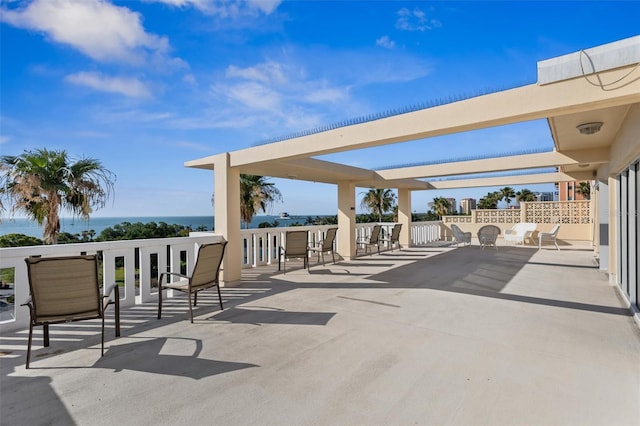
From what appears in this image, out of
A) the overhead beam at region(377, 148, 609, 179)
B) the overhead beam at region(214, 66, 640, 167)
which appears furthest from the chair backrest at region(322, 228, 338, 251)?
the overhead beam at region(214, 66, 640, 167)

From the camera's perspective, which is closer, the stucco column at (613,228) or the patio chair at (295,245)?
the stucco column at (613,228)

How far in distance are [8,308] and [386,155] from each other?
914 cm

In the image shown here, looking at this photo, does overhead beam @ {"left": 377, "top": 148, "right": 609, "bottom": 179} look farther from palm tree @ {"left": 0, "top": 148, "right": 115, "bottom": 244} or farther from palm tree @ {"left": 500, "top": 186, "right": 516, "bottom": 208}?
palm tree @ {"left": 500, "top": 186, "right": 516, "bottom": 208}

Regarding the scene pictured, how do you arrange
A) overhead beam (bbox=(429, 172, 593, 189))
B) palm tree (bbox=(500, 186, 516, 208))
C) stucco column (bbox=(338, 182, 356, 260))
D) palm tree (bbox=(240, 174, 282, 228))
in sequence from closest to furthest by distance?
stucco column (bbox=(338, 182, 356, 260)), overhead beam (bbox=(429, 172, 593, 189)), palm tree (bbox=(240, 174, 282, 228)), palm tree (bbox=(500, 186, 516, 208))

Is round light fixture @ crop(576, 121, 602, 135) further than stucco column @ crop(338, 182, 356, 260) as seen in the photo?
No

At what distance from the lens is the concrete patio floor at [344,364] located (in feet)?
7.35

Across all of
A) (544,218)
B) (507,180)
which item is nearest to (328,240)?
(507,180)

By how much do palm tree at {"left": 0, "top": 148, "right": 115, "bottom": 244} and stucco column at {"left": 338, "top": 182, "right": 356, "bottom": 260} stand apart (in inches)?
249

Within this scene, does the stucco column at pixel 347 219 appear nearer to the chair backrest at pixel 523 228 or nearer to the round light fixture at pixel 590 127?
the round light fixture at pixel 590 127

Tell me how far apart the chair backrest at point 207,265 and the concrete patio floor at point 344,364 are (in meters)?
0.48

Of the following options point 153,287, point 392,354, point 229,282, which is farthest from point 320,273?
→ point 392,354

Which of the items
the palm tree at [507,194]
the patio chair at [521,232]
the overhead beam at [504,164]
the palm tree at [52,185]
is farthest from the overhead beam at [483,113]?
the palm tree at [507,194]

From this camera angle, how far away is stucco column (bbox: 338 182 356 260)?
10.5 m

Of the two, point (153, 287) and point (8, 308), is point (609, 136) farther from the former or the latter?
point (8, 308)
